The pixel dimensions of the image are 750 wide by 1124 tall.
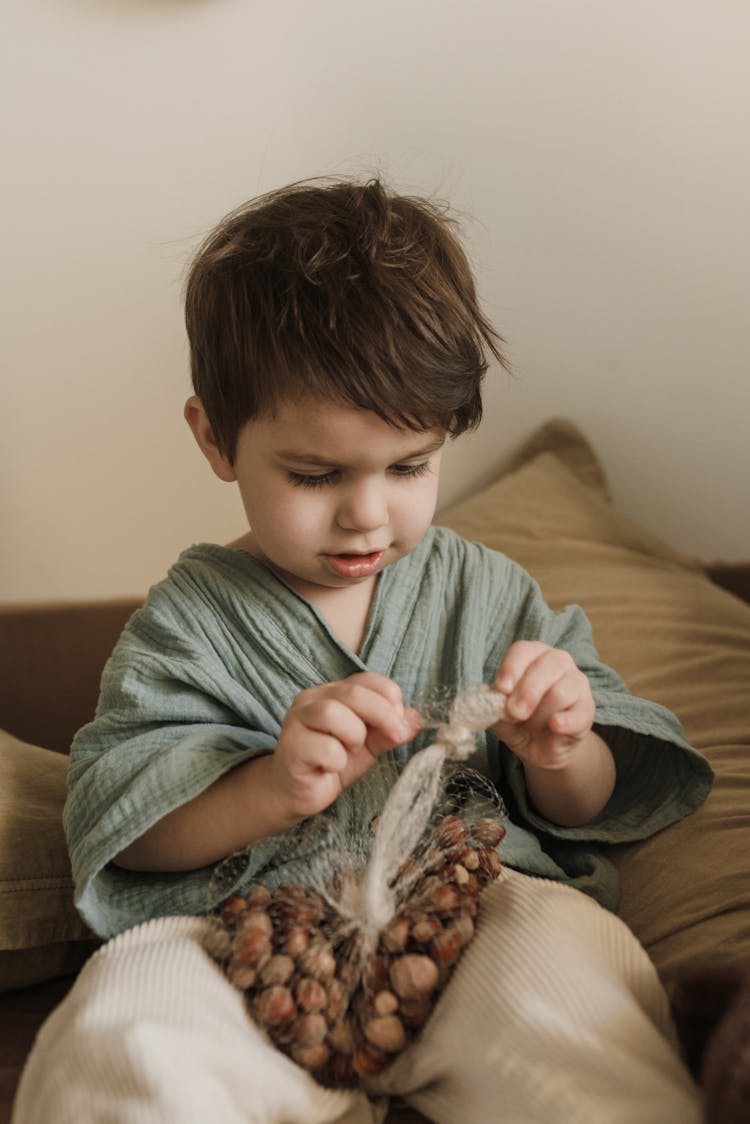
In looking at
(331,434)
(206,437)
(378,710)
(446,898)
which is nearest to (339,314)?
(331,434)

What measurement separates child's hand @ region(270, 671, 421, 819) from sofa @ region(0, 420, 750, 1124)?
233 millimetres

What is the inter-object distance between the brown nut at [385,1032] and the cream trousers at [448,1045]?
3 centimetres

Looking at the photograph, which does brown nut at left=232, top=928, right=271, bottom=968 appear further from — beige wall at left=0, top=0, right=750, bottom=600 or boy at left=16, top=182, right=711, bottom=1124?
beige wall at left=0, top=0, right=750, bottom=600

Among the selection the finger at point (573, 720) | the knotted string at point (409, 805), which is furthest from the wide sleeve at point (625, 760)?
the knotted string at point (409, 805)

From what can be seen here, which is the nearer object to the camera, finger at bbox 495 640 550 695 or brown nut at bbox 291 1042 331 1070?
brown nut at bbox 291 1042 331 1070

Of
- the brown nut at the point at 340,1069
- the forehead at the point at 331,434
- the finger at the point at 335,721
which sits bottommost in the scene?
the brown nut at the point at 340,1069

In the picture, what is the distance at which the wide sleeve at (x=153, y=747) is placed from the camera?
881 mm

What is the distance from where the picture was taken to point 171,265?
1503 millimetres

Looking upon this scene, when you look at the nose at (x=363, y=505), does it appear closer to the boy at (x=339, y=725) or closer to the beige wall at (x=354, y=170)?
the boy at (x=339, y=725)

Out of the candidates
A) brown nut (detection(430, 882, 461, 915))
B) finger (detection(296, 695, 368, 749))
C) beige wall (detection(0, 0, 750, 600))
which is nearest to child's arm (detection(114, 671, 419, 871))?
finger (detection(296, 695, 368, 749))

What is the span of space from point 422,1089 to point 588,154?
1.17 m

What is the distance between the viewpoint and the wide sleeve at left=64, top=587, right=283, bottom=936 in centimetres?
88

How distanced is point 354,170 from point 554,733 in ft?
2.85

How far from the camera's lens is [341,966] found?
765 millimetres
